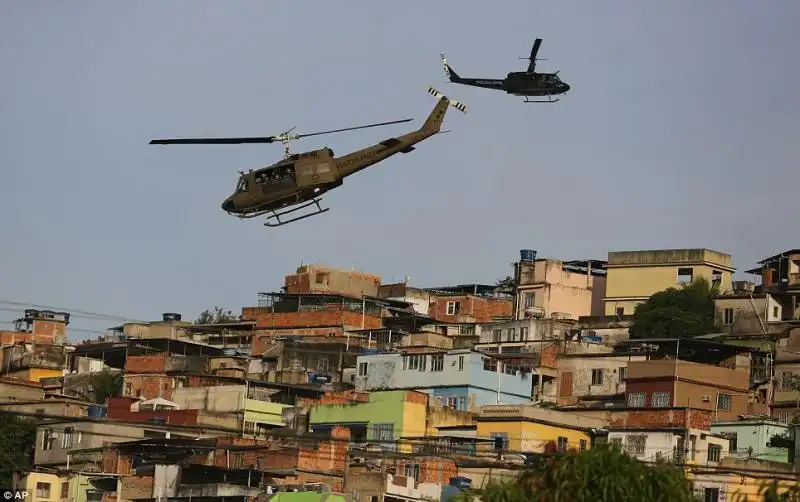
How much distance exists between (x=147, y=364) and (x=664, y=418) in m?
30.2

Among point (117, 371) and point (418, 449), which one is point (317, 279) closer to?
point (117, 371)

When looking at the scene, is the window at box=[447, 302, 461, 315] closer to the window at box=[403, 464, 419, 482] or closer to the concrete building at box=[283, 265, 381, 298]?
the concrete building at box=[283, 265, 381, 298]

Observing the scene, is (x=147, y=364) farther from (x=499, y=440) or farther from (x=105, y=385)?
(x=499, y=440)

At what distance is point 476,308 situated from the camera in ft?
347

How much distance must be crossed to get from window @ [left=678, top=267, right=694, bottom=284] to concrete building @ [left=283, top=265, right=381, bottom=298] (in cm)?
1774

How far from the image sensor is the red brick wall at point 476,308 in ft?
346

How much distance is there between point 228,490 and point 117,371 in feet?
115

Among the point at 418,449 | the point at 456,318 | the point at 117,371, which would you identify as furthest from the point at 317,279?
the point at 418,449

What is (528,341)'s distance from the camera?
91.2 metres

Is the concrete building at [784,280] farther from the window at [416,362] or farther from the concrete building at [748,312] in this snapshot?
the window at [416,362]

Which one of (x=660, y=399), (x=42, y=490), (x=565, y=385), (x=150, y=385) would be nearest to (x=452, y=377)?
(x=565, y=385)

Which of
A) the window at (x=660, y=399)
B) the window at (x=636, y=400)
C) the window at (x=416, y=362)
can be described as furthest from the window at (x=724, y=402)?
the window at (x=416, y=362)

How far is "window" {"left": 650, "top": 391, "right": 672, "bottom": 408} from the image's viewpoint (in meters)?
73.2

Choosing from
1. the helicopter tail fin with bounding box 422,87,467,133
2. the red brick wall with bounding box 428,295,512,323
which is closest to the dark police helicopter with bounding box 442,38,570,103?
the helicopter tail fin with bounding box 422,87,467,133
